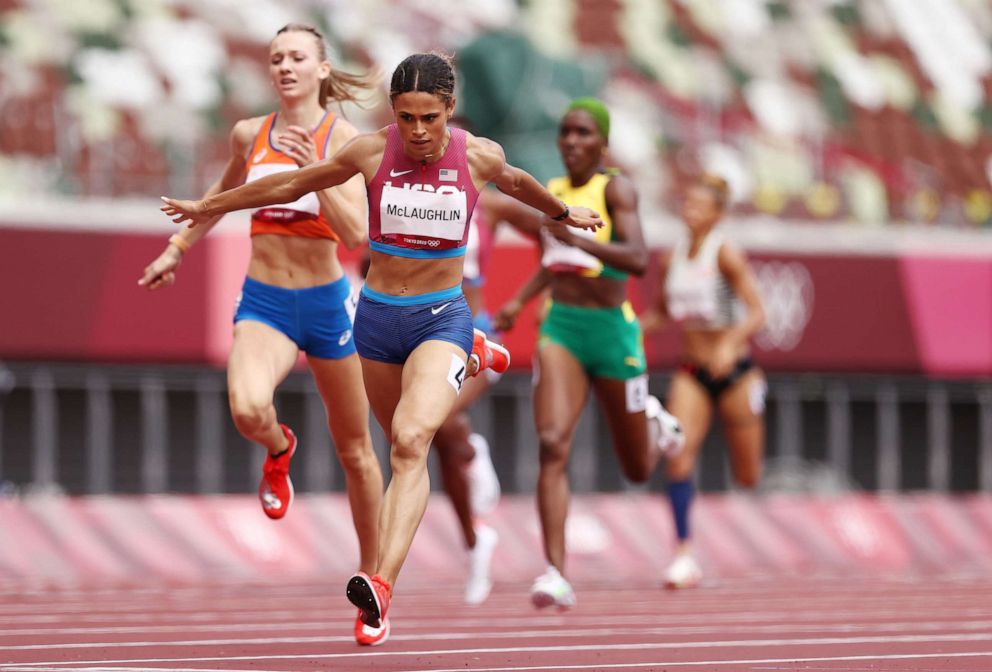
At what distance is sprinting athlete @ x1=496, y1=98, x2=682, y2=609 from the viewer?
28.3ft

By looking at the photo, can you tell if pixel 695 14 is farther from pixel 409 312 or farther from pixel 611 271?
pixel 409 312

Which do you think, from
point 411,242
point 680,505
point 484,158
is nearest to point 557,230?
point 484,158

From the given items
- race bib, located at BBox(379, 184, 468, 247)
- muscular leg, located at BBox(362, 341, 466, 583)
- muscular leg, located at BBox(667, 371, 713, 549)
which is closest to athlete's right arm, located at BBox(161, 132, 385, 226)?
race bib, located at BBox(379, 184, 468, 247)

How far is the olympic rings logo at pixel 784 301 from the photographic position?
17422 mm

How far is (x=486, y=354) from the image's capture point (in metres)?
6.96

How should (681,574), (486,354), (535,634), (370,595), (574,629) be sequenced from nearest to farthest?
(370,595) → (486,354) → (535,634) → (574,629) → (681,574)

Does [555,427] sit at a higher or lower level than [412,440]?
lower

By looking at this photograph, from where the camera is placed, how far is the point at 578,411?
29.2 feet

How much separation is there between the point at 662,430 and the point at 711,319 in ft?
7.34

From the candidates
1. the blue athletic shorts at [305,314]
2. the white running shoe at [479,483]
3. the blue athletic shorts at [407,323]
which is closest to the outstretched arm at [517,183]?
the blue athletic shorts at [407,323]

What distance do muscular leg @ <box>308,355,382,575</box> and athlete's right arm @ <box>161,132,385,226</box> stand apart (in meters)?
1.22

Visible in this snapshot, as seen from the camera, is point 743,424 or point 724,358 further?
point 743,424

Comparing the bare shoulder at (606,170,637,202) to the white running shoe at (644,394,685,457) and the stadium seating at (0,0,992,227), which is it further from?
the stadium seating at (0,0,992,227)

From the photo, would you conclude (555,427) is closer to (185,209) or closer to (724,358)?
(185,209)
